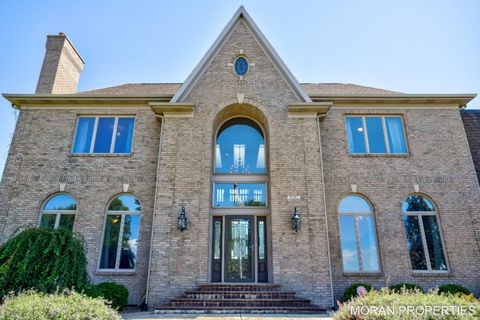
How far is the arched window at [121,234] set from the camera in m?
10.7

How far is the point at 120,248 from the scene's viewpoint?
1088 centimetres

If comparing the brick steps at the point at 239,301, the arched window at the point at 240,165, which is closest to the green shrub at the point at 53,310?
the brick steps at the point at 239,301

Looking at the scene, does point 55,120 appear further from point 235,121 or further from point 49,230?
point 235,121

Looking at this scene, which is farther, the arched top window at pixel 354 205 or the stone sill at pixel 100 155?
the stone sill at pixel 100 155

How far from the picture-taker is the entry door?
10492 mm

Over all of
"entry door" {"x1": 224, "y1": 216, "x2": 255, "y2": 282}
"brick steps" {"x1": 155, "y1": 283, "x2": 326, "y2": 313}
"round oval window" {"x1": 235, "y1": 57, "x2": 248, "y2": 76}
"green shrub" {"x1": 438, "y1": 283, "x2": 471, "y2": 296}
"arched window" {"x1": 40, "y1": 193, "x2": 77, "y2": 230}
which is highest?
"round oval window" {"x1": 235, "y1": 57, "x2": 248, "y2": 76}

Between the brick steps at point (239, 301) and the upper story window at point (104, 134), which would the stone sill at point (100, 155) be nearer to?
the upper story window at point (104, 134)

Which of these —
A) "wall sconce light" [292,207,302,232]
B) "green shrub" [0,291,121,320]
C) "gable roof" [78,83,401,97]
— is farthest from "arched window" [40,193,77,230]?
"wall sconce light" [292,207,302,232]

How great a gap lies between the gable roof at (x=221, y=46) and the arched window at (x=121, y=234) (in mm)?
4294

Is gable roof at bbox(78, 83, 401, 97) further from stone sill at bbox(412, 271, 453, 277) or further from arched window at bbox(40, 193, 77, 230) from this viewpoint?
→ stone sill at bbox(412, 271, 453, 277)

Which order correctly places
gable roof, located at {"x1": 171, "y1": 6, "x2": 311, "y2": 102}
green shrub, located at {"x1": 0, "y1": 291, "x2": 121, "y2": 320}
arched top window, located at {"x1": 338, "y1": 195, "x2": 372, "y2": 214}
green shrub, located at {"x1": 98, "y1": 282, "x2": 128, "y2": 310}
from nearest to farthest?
green shrub, located at {"x1": 0, "y1": 291, "x2": 121, "y2": 320}
green shrub, located at {"x1": 98, "y1": 282, "x2": 128, "y2": 310}
arched top window, located at {"x1": 338, "y1": 195, "x2": 372, "y2": 214}
gable roof, located at {"x1": 171, "y1": 6, "x2": 311, "y2": 102}

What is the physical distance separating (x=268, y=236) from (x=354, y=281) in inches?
128

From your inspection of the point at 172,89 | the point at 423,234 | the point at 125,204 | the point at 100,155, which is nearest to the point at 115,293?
the point at 125,204

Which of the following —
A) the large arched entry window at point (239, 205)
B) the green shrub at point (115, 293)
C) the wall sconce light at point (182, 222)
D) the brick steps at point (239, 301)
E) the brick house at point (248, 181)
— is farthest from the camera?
the large arched entry window at point (239, 205)
